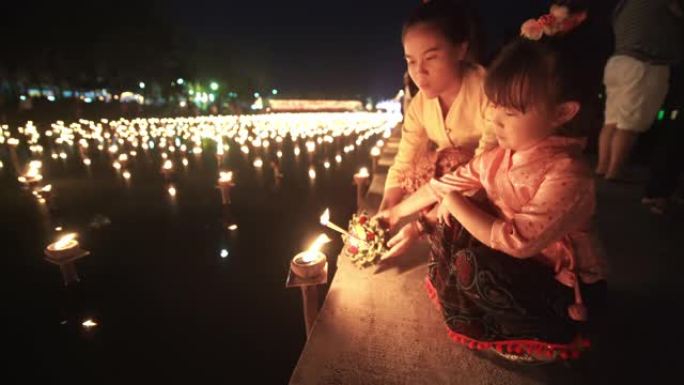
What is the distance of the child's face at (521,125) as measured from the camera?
3.85 ft

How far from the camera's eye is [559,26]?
44.8 inches

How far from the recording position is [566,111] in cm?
114

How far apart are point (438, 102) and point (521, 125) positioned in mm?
1068

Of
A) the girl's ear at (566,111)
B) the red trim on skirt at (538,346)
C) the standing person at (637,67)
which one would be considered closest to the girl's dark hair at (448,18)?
the girl's ear at (566,111)

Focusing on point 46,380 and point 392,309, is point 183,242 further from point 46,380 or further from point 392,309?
point 392,309

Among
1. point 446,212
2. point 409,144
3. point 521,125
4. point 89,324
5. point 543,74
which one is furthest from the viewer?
point 409,144

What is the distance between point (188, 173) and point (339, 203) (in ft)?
10.6

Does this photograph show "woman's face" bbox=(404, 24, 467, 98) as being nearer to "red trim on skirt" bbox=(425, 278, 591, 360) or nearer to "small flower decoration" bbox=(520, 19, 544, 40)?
"small flower decoration" bbox=(520, 19, 544, 40)

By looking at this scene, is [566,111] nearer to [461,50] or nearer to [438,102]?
[461,50]

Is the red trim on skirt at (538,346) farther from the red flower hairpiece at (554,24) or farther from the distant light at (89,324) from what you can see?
the distant light at (89,324)

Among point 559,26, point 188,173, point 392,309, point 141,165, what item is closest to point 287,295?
point 392,309

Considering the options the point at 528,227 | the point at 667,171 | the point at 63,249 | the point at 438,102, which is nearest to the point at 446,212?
the point at 528,227

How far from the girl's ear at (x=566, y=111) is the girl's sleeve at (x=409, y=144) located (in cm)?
123

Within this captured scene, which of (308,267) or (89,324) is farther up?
(308,267)
